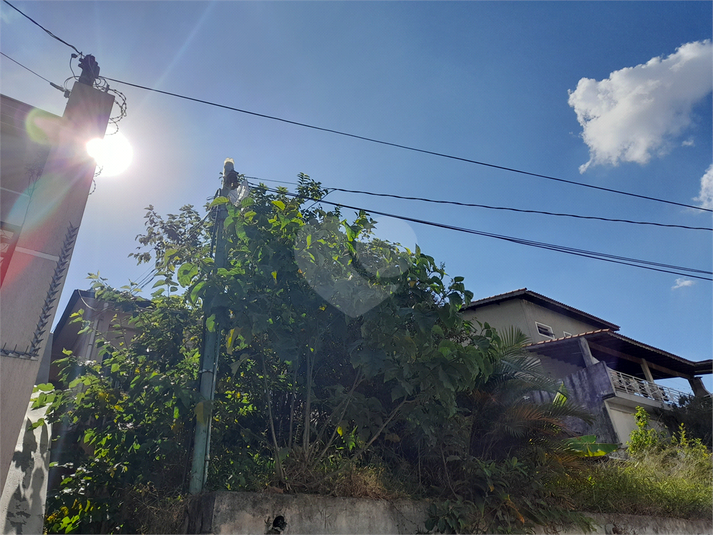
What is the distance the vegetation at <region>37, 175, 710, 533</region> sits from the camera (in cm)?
456

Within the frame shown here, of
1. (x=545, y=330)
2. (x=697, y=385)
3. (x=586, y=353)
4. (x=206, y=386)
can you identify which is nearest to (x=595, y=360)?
(x=586, y=353)

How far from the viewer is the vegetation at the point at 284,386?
15.0 ft

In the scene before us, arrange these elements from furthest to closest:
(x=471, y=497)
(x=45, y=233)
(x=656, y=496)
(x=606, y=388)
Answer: (x=606, y=388)
(x=656, y=496)
(x=471, y=497)
(x=45, y=233)

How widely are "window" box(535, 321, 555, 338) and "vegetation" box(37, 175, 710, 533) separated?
1435cm

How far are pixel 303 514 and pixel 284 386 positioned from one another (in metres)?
1.49

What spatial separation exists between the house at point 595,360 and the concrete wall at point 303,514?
8.41 metres

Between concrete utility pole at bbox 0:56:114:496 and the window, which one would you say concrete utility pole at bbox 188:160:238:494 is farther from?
the window

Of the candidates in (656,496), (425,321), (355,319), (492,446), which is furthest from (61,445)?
(656,496)

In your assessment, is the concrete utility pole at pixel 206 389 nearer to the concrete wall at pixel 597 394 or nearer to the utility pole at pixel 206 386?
the utility pole at pixel 206 386

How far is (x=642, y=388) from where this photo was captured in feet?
58.1

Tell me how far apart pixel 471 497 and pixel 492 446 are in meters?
1.25

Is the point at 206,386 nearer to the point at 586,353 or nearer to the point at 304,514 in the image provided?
the point at 304,514

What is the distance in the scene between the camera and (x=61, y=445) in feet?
15.1

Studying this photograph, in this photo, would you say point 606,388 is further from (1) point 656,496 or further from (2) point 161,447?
(2) point 161,447
